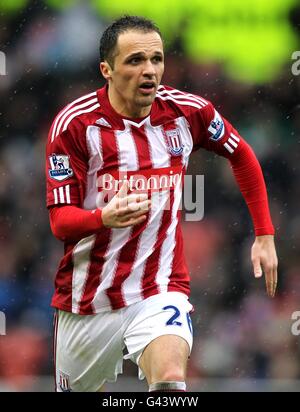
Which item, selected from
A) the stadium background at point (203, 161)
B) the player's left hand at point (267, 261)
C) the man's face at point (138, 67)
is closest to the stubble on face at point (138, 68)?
the man's face at point (138, 67)

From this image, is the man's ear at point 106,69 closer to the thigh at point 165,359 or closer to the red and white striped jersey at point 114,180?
the red and white striped jersey at point 114,180

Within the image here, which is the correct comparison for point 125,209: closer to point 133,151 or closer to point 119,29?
point 133,151

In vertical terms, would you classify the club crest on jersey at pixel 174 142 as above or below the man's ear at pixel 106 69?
below

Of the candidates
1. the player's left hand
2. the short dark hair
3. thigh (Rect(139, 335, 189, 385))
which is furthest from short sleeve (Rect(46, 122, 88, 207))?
the player's left hand

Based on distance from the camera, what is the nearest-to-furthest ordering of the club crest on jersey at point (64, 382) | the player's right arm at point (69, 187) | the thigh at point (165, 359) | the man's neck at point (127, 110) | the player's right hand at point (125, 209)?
the player's right hand at point (125, 209), the thigh at point (165, 359), the player's right arm at point (69, 187), the man's neck at point (127, 110), the club crest on jersey at point (64, 382)

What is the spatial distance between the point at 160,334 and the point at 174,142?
0.88m

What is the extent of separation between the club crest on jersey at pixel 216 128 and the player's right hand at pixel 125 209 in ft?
2.77

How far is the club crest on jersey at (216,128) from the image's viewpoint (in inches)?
201

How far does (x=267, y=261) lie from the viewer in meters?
5.04

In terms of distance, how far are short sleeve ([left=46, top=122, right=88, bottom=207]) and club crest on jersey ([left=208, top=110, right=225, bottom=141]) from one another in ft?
2.07

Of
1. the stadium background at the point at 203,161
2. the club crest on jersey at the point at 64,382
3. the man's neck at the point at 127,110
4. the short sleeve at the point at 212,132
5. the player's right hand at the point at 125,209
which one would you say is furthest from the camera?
the stadium background at the point at 203,161

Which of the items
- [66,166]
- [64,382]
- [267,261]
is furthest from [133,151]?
[64,382]
